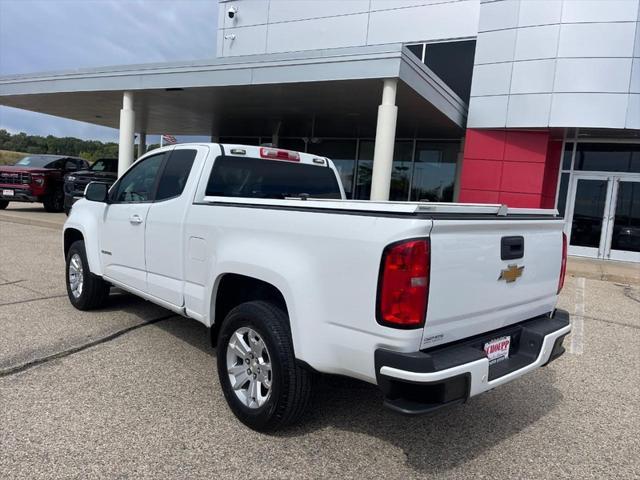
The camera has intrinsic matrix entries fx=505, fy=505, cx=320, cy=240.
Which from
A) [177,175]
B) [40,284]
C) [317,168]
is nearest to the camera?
[177,175]

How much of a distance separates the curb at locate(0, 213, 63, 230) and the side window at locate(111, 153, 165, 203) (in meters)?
9.46

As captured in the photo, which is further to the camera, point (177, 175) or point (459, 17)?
point (459, 17)

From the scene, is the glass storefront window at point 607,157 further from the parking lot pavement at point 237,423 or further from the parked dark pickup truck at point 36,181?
the parked dark pickup truck at point 36,181

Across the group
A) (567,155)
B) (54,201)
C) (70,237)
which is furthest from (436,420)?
(54,201)

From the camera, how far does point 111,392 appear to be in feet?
11.9

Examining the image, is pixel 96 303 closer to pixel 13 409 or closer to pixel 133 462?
pixel 13 409

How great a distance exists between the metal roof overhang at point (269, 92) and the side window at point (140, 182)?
595cm

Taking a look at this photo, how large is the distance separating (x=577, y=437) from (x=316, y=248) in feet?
7.51

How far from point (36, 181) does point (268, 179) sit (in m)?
14.5

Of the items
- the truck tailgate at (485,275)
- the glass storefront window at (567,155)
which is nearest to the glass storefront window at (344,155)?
the glass storefront window at (567,155)

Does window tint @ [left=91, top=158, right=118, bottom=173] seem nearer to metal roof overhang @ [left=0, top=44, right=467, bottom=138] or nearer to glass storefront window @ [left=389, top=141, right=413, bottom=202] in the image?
metal roof overhang @ [left=0, top=44, right=467, bottom=138]

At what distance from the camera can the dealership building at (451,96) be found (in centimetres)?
1087

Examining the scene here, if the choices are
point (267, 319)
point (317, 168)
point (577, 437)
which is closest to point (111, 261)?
point (317, 168)

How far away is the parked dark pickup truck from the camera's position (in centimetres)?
1598
